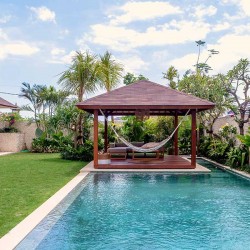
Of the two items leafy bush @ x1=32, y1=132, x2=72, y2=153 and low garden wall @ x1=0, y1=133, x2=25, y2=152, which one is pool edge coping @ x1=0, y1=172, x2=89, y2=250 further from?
low garden wall @ x1=0, y1=133, x2=25, y2=152

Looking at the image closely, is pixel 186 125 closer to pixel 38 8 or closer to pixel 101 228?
pixel 38 8

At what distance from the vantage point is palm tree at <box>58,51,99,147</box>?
17484mm

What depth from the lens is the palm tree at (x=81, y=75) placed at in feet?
57.4

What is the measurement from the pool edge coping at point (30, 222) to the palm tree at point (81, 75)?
375 inches

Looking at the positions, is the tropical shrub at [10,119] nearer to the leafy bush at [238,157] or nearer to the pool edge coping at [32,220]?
the pool edge coping at [32,220]

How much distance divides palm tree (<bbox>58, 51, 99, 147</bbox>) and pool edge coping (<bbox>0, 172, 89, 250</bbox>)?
31.2ft

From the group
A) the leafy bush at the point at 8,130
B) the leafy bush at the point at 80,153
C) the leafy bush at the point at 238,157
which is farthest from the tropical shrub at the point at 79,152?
the leafy bush at the point at 8,130

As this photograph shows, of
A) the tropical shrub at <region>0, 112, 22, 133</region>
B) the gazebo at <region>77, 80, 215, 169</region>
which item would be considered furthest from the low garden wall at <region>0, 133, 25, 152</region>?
the gazebo at <region>77, 80, 215, 169</region>

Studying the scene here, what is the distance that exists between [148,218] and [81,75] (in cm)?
1232

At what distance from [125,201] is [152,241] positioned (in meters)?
2.65

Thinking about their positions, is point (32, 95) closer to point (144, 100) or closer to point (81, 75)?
point (81, 75)

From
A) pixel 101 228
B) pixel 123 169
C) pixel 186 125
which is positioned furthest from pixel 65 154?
pixel 101 228

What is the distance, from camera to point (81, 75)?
17.5m

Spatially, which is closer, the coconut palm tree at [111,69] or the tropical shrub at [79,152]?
the tropical shrub at [79,152]
